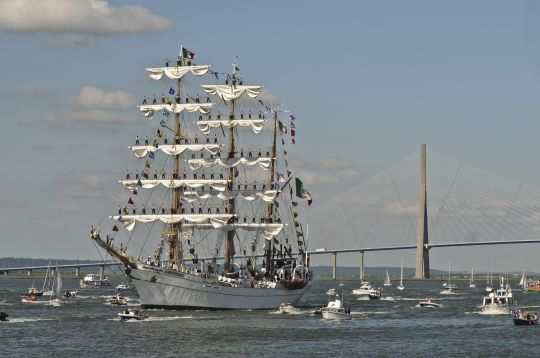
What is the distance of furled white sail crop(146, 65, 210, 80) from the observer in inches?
5320

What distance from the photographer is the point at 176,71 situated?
135m

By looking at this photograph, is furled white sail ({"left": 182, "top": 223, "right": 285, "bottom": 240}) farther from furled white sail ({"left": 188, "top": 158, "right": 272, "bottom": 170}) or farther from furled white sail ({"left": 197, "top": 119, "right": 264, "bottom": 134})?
furled white sail ({"left": 197, "top": 119, "right": 264, "bottom": 134})

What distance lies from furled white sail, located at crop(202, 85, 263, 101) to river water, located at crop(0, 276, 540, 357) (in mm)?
26126

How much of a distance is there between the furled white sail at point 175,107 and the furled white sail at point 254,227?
1319 cm

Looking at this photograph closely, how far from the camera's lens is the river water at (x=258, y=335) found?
89250mm

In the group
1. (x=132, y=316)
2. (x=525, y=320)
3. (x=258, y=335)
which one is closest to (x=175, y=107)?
(x=132, y=316)

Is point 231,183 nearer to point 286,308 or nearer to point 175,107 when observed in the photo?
point 175,107


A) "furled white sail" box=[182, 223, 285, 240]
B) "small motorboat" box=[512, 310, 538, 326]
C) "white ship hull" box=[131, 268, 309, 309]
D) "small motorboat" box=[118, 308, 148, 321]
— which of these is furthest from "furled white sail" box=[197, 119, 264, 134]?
"small motorboat" box=[512, 310, 538, 326]

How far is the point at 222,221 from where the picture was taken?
136250 mm

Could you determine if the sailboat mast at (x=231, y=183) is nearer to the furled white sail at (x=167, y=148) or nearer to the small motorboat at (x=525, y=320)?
the furled white sail at (x=167, y=148)

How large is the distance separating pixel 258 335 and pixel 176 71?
43.1 m

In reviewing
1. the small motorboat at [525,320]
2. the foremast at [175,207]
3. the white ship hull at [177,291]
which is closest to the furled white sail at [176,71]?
the foremast at [175,207]

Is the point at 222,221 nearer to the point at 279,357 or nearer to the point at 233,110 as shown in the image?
the point at 233,110

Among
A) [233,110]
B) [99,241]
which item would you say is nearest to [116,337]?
[99,241]
